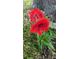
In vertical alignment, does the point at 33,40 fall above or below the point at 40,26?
below

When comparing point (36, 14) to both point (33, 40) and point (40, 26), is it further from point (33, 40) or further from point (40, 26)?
point (33, 40)

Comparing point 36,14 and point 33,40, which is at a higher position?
point 36,14

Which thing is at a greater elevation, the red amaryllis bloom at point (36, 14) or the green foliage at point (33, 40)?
the red amaryllis bloom at point (36, 14)

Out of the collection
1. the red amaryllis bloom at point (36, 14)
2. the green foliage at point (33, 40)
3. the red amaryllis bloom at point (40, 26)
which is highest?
the red amaryllis bloom at point (36, 14)

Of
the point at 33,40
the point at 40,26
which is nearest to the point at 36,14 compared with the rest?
the point at 40,26

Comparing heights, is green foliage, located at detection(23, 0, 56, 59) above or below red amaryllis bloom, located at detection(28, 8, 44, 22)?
below

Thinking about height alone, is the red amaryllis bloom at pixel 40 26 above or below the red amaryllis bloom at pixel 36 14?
below

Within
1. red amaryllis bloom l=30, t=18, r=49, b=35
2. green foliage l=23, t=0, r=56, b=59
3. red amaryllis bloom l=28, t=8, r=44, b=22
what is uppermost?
red amaryllis bloom l=28, t=8, r=44, b=22

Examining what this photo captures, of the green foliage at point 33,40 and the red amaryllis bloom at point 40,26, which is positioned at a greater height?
the red amaryllis bloom at point 40,26
